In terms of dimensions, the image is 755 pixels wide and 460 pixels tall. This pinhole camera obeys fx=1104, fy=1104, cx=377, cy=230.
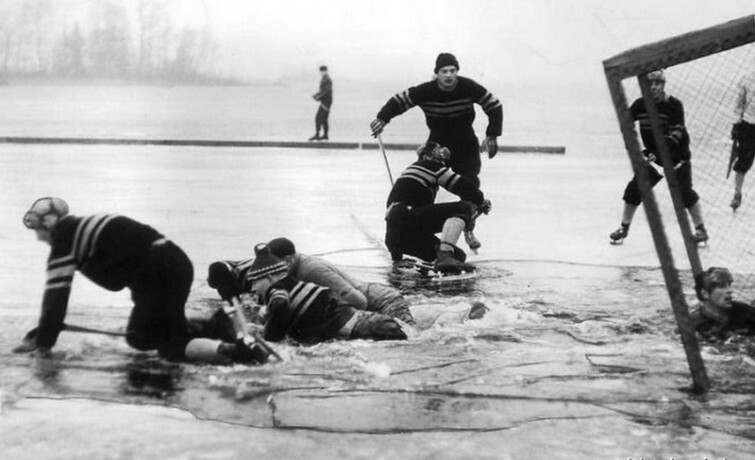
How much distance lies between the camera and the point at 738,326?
5.88 meters

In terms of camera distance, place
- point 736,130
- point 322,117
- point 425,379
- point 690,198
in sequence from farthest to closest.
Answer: point 322,117
point 736,130
point 690,198
point 425,379

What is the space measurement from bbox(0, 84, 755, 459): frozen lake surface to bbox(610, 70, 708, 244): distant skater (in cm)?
32

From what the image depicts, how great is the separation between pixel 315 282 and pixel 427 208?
2.30m

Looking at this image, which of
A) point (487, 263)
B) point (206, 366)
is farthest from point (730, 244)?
point (206, 366)

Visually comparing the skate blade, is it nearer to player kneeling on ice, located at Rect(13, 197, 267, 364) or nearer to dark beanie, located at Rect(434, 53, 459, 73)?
dark beanie, located at Rect(434, 53, 459, 73)

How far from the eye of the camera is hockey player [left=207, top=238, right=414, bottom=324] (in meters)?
6.07

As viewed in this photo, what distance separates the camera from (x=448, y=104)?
909 cm

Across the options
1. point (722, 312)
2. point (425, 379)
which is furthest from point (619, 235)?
point (425, 379)

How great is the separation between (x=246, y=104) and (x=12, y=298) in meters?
38.8

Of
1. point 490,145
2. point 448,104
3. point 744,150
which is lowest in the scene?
point 744,150

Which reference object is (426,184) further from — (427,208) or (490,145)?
(490,145)

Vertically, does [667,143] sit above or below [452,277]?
above

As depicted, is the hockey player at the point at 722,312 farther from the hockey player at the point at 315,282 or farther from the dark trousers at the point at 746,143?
the dark trousers at the point at 746,143

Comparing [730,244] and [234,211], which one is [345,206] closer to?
[234,211]
